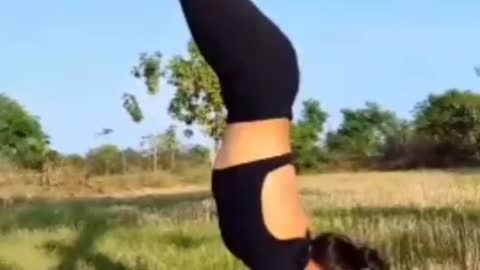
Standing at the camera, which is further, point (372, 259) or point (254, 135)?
point (372, 259)

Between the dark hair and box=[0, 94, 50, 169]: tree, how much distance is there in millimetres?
32968

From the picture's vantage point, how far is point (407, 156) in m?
32.8

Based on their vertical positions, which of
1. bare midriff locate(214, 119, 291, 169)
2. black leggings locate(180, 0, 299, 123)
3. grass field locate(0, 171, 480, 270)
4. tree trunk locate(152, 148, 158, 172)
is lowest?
grass field locate(0, 171, 480, 270)

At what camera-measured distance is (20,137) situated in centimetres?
4003

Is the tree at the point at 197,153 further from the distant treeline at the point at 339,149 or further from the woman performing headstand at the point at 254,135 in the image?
the woman performing headstand at the point at 254,135

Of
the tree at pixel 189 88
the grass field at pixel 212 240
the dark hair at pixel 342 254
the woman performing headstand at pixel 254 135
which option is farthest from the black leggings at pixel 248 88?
the tree at pixel 189 88

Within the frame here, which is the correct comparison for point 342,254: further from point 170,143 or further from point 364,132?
point 364,132

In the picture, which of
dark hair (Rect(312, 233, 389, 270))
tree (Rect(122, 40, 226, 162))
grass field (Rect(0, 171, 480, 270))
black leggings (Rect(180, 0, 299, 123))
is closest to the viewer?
black leggings (Rect(180, 0, 299, 123))

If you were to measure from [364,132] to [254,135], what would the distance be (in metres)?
41.9

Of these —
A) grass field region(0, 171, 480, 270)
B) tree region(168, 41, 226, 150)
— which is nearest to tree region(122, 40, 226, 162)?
tree region(168, 41, 226, 150)

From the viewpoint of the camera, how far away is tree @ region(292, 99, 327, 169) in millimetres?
35250

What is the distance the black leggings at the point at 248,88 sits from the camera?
1372 mm

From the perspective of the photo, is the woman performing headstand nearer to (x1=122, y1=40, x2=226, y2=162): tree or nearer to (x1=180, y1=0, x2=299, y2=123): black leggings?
(x1=180, y1=0, x2=299, y2=123): black leggings

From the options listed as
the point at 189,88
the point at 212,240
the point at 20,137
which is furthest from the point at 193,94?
the point at 212,240
